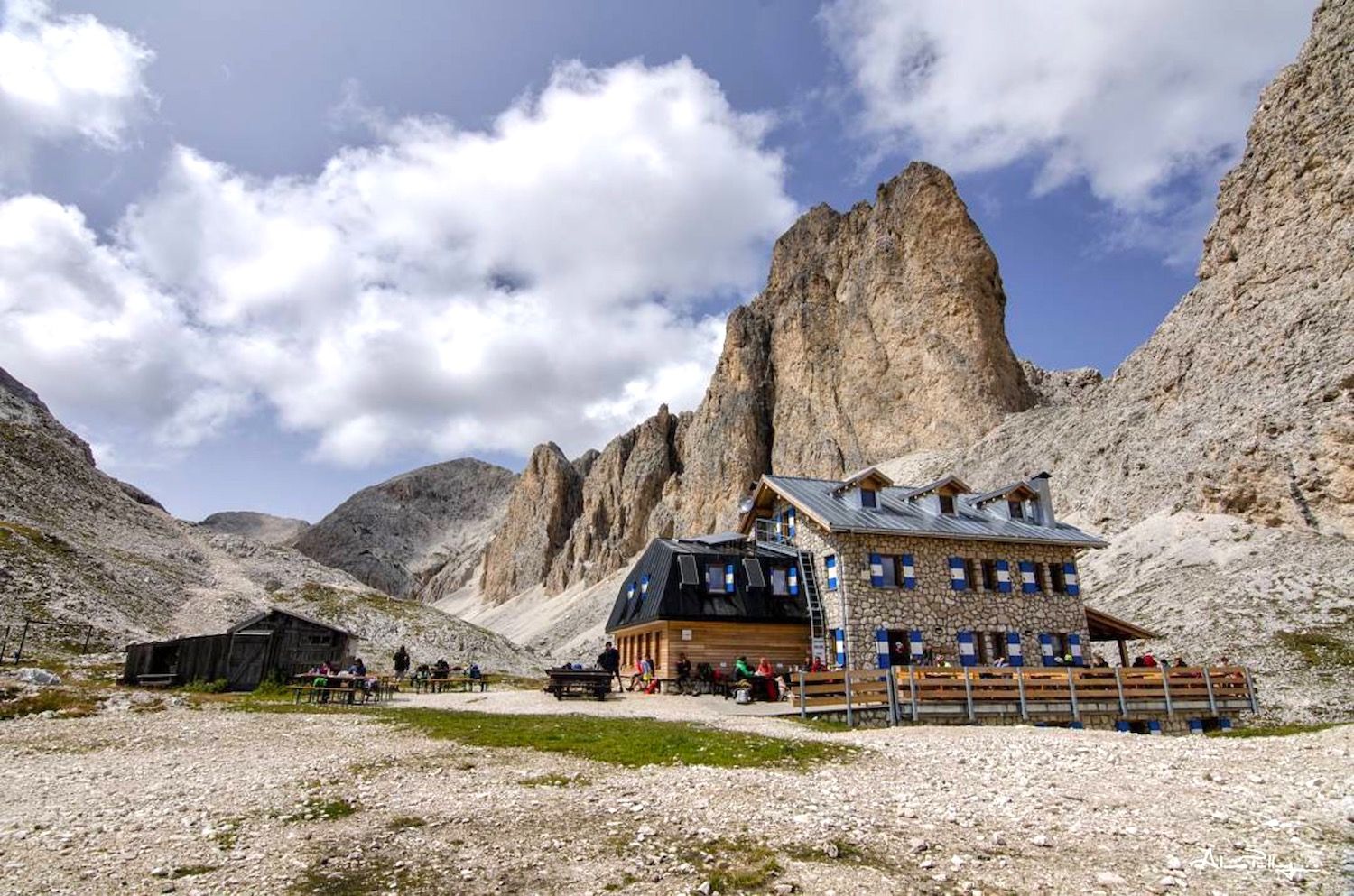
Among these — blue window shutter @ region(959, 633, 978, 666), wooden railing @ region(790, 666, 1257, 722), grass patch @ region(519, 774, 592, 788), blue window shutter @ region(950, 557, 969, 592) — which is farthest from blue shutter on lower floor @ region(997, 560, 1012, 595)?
grass patch @ region(519, 774, 592, 788)

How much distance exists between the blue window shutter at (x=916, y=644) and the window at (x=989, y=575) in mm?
4056

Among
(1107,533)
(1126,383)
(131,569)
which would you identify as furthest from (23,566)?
(1126,383)

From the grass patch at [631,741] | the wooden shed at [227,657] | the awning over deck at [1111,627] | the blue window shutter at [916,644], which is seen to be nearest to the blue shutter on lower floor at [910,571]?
the blue window shutter at [916,644]

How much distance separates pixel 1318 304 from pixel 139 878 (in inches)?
2670

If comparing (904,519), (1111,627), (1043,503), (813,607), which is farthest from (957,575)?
(1111,627)

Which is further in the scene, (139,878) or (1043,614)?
(1043,614)

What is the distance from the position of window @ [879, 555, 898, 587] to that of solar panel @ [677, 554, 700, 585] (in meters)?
7.41

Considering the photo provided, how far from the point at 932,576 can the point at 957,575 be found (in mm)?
1105

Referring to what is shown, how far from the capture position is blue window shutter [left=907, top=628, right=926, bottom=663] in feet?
94.3

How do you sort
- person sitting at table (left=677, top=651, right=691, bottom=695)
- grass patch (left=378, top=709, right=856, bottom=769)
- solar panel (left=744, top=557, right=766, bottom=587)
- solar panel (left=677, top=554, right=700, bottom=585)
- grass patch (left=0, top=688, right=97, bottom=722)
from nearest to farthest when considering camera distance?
1. grass patch (left=378, top=709, right=856, bottom=769)
2. grass patch (left=0, top=688, right=97, bottom=722)
3. person sitting at table (left=677, top=651, right=691, bottom=695)
4. solar panel (left=677, top=554, right=700, bottom=585)
5. solar panel (left=744, top=557, right=766, bottom=587)

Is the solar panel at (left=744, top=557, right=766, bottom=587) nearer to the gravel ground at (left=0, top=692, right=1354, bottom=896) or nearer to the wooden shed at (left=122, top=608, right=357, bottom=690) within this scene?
the gravel ground at (left=0, top=692, right=1354, bottom=896)

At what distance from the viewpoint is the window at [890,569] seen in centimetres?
2942

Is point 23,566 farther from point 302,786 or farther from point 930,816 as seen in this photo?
point 930,816

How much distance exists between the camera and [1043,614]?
1223 inches
